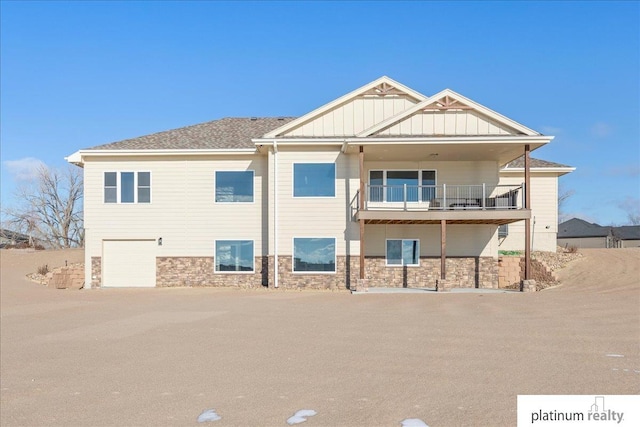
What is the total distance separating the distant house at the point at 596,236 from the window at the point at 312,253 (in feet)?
146

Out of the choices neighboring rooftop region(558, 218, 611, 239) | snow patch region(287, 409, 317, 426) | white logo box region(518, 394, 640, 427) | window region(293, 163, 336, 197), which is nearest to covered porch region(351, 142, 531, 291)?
window region(293, 163, 336, 197)

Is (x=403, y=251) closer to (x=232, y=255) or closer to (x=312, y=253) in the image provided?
(x=312, y=253)

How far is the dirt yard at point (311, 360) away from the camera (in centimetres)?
639

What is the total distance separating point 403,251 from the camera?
77.7 feet

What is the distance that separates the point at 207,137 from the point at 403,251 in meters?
9.63

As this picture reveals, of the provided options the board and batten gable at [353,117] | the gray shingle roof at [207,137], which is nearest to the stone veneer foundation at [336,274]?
the gray shingle roof at [207,137]

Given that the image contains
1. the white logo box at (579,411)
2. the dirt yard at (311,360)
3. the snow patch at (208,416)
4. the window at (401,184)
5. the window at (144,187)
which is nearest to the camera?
the white logo box at (579,411)

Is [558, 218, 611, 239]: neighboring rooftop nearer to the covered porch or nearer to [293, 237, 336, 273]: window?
the covered porch

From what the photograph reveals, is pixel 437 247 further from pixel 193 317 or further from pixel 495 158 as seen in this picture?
pixel 193 317

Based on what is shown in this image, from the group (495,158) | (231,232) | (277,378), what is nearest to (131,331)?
(277,378)

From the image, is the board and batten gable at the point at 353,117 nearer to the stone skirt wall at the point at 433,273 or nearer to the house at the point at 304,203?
the house at the point at 304,203

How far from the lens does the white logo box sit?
199 inches

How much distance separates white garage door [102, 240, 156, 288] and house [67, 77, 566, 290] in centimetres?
5

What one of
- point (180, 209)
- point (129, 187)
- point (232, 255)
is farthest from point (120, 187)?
point (232, 255)
